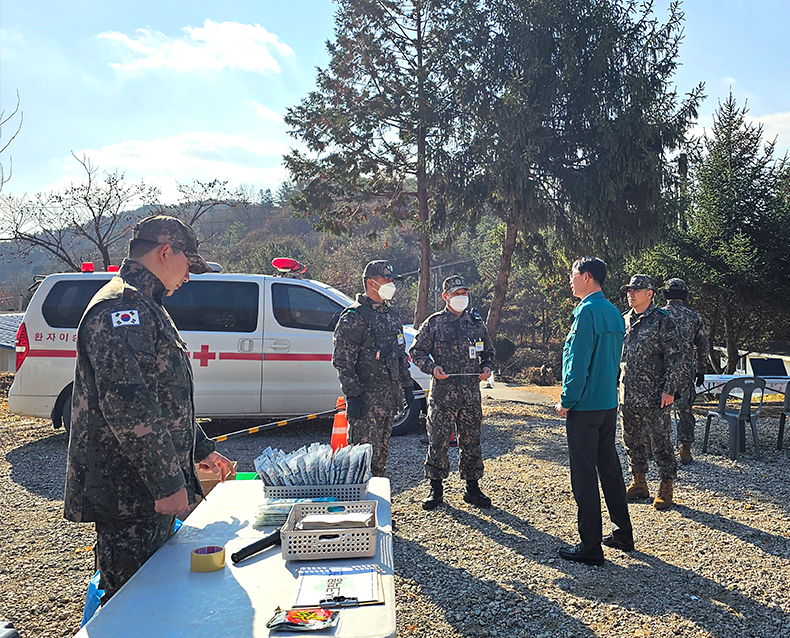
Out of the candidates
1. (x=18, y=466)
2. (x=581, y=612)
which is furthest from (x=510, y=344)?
(x=581, y=612)

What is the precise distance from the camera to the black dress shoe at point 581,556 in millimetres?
4043

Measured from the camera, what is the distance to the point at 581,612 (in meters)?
3.45

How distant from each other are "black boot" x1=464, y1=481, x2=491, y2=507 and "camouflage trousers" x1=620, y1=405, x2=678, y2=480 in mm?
1333

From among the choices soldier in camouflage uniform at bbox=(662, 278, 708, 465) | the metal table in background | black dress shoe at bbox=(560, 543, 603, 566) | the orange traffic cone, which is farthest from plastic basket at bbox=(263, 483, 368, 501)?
the metal table in background

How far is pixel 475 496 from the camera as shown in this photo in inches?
206

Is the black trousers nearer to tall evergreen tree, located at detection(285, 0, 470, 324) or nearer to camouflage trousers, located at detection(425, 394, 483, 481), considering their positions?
camouflage trousers, located at detection(425, 394, 483, 481)

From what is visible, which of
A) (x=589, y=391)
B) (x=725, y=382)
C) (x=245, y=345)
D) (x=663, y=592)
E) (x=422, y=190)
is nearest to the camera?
(x=663, y=592)

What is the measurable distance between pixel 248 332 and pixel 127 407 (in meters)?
5.47

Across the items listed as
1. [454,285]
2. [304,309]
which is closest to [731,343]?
[304,309]

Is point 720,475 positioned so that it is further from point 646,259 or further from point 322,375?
point 646,259

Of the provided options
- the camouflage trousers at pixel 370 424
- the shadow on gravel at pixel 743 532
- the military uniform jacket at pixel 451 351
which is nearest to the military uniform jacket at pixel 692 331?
the shadow on gravel at pixel 743 532

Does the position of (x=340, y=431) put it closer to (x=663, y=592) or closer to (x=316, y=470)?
(x=663, y=592)

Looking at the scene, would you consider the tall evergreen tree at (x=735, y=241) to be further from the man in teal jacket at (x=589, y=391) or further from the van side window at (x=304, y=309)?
the man in teal jacket at (x=589, y=391)

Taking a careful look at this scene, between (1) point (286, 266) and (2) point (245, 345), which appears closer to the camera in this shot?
(2) point (245, 345)
